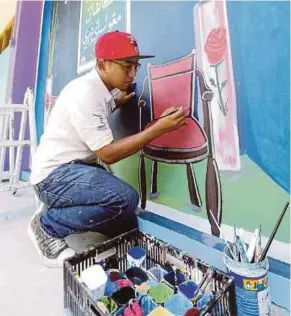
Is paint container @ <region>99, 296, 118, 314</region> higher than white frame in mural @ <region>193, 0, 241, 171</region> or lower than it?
lower

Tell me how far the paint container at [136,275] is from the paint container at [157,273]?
0.02m

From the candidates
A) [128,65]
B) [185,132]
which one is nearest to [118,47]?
[128,65]

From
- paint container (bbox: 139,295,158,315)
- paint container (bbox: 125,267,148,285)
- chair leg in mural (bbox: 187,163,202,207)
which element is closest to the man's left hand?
chair leg in mural (bbox: 187,163,202,207)

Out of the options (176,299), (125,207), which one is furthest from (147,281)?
(125,207)

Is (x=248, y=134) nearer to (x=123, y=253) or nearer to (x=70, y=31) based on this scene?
(x=123, y=253)

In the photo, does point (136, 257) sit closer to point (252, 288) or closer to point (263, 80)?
point (252, 288)

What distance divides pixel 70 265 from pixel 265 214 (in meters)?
0.55

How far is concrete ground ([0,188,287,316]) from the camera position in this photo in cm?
75

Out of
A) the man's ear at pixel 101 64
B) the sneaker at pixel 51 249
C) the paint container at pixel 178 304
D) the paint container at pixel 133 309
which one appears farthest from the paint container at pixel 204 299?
the man's ear at pixel 101 64

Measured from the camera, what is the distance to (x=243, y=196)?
82 centimetres

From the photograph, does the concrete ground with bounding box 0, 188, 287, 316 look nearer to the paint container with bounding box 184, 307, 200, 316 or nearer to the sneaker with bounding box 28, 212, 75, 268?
the sneaker with bounding box 28, 212, 75, 268

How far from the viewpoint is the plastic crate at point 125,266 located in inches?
24.2

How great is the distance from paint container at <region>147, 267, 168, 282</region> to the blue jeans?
0.24 meters

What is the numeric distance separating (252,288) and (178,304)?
174mm
